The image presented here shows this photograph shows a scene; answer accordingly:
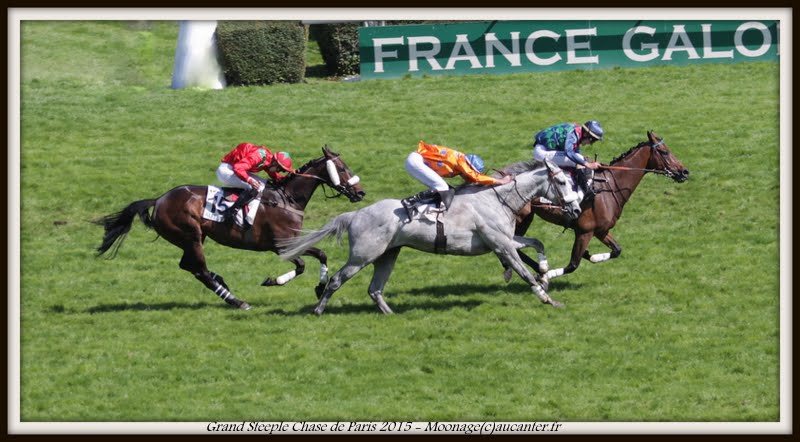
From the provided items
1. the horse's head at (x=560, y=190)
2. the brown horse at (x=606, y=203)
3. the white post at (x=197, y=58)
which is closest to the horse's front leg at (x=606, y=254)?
the brown horse at (x=606, y=203)

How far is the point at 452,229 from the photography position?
16203mm

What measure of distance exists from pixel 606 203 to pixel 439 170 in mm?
2833

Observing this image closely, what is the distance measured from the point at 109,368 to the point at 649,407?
6.35 meters

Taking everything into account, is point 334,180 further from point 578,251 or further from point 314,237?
point 578,251

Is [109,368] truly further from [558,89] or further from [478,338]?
[558,89]

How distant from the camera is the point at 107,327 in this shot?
1669 cm

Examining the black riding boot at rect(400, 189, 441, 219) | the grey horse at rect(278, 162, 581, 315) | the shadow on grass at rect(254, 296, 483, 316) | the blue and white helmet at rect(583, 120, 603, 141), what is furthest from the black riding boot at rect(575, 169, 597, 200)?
the black riding boot at rect(400, 189, 441, 219)

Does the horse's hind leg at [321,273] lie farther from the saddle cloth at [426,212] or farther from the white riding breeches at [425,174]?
the white riding breeches at [425,174]

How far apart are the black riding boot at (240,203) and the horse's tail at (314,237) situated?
29.7 inches

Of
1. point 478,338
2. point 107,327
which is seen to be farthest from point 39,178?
point 478,338

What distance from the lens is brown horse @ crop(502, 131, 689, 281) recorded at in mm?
17781

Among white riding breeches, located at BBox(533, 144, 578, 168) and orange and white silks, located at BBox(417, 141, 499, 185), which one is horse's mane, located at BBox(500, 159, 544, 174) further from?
orange and white silks, located at BBox(417, 141, 499, 185)

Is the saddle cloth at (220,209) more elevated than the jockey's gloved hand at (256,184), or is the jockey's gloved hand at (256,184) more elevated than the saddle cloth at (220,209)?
the jockey's gloved hand at (256,184)

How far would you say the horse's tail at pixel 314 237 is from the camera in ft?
53.3
